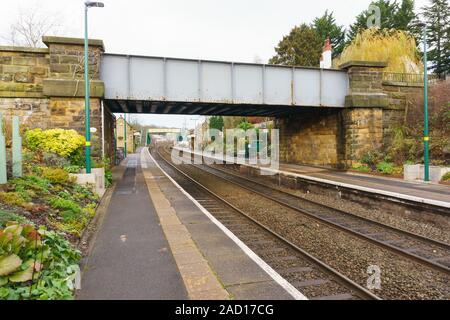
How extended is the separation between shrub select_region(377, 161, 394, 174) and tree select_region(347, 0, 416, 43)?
95.7ft

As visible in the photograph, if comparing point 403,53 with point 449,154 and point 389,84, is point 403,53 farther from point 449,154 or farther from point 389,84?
point 449,154

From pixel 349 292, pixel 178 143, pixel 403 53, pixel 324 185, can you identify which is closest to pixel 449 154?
pixel 324 185

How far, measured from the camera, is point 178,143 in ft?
324

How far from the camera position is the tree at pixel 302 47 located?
140ft

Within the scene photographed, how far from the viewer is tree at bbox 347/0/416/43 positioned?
1663 inches

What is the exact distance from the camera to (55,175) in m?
10.9

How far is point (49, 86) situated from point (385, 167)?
60.0 ft

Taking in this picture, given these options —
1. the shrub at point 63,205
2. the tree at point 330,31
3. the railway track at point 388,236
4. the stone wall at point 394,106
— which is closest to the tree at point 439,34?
the tree at point 330,31

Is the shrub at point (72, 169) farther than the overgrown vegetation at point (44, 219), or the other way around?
the shrub at point (72, 169)

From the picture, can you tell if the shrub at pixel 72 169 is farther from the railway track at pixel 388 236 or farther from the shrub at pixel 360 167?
the shrub at pixel 360 167

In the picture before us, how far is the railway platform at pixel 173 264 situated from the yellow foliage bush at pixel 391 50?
76.7ft

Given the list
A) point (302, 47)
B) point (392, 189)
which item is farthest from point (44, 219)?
point (302, 47)

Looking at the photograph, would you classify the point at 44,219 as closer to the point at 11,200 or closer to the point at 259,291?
the point at 11,200

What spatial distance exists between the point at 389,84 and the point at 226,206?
53.0 ft
